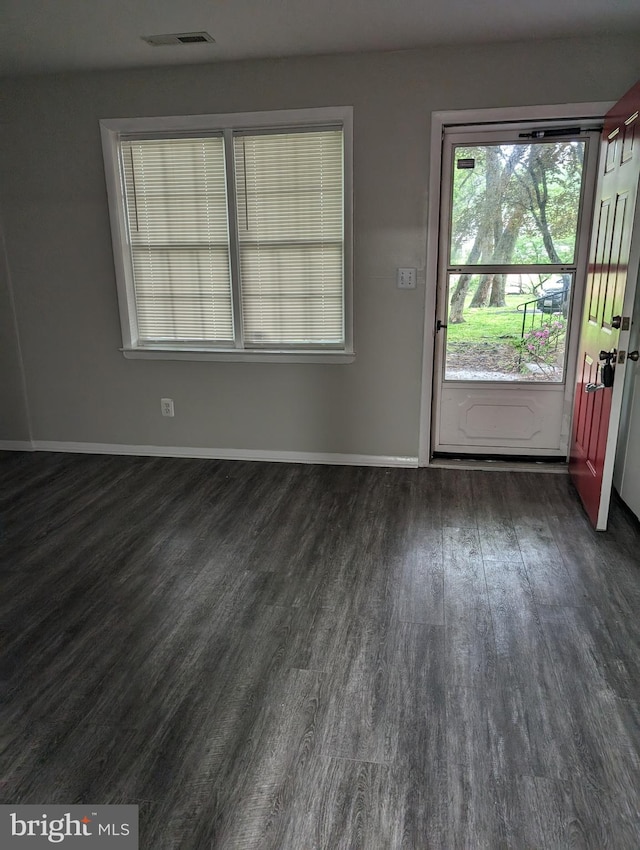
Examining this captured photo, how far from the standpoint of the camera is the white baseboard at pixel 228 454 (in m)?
3.92

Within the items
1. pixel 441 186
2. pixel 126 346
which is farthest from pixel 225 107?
pixel 126 346

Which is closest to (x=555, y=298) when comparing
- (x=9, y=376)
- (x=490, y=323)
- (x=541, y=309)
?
(x=541, y=309)

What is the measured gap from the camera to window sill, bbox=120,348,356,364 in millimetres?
3773

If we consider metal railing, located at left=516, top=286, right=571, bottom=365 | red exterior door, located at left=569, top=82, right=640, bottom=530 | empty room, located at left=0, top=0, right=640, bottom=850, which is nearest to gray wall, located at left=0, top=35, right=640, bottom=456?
empty room, located at left=0, top=0, right=640, bottom=850

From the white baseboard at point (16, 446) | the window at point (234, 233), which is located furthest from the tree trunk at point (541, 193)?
the white baseboard at point (16, 446)

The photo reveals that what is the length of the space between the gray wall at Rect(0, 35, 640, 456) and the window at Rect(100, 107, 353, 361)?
10cm

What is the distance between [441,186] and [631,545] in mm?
2315

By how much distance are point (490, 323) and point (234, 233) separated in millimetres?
1762

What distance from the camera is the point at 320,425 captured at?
3.94 meters

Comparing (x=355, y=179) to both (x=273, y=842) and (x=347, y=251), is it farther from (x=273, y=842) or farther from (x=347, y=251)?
(x=273, y=842)

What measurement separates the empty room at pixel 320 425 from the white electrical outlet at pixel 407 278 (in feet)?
0.04

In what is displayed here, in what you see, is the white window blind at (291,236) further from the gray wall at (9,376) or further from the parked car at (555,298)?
the gray wall at (9,376)

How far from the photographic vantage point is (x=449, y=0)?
103 inches

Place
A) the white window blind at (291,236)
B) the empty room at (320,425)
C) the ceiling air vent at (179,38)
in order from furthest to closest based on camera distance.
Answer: the white window blind at (291,236)
the ceiling air vent at (179,38)
the empty room at (320,425)
